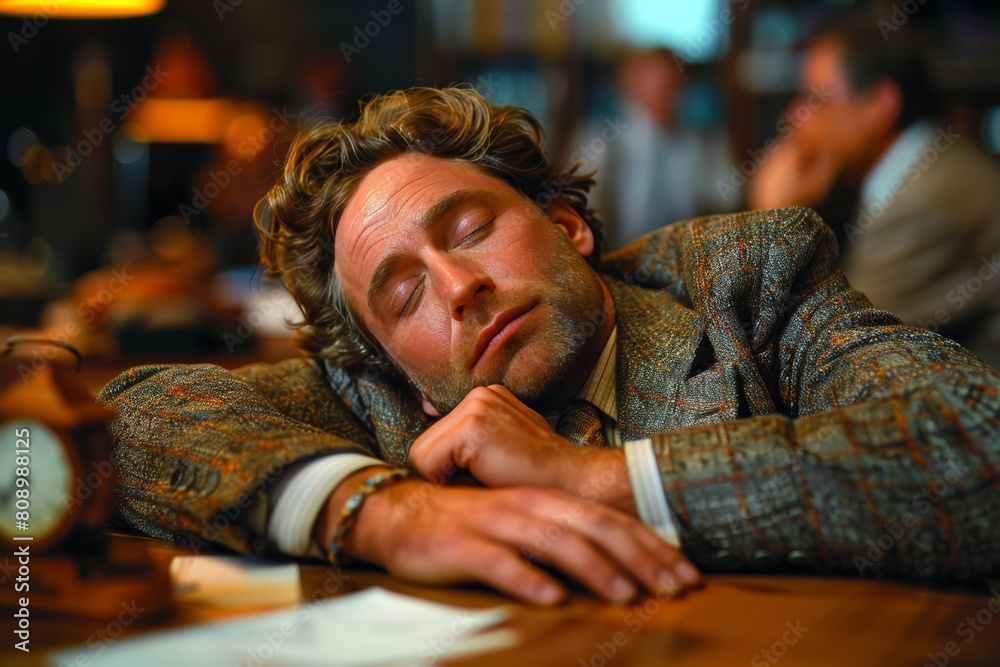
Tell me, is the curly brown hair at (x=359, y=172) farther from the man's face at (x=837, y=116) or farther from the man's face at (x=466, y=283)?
the man's face at (x=837, y=116)

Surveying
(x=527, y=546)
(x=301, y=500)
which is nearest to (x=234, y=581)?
(x=301, y=500)

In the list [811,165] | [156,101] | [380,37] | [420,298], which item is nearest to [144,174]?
[156,101]

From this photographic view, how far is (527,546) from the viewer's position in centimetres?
96

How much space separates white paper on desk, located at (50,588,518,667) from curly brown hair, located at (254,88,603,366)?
31.7 inches

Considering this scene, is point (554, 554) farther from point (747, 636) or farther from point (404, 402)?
point (404, 402)

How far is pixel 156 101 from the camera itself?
6480 mm

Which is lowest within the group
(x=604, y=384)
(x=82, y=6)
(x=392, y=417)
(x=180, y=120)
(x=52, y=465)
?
(x=180, y=120)

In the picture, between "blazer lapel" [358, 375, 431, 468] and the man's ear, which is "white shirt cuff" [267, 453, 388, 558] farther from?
the man's ear

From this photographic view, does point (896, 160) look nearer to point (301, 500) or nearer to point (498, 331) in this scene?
point (498, 331)

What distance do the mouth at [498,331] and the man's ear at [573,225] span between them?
32 centimetres

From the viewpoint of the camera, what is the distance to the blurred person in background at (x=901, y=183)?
311cm

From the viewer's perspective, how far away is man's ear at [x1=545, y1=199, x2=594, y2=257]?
5.65 ft

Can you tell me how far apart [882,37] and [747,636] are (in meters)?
3.16

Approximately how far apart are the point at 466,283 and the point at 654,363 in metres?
0.31
